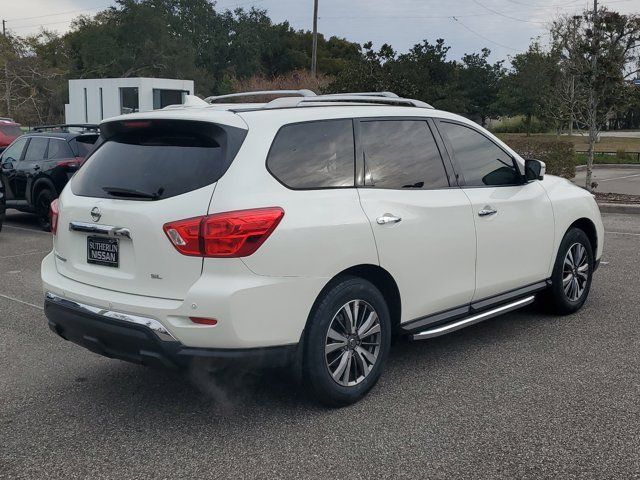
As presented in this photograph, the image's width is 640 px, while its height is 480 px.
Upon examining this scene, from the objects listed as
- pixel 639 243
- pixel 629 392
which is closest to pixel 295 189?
pixel 629 392

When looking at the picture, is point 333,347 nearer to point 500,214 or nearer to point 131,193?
point 131,193

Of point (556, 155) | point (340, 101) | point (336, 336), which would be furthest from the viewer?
point (556, 155)

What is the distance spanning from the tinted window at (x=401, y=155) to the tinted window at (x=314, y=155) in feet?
0.52

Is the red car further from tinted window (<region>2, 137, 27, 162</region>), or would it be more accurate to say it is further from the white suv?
the white suv

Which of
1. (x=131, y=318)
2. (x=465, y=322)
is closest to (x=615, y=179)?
(x=465, y=322)

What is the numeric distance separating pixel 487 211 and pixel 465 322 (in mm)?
808

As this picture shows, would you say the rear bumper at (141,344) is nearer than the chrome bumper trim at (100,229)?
Yes

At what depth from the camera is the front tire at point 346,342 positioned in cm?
385

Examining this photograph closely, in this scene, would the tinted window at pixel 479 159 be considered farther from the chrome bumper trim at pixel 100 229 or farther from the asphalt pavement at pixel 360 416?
the chrome bumper trim at pixel 100 229

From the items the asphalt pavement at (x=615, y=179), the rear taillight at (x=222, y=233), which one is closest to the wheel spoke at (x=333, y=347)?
the rear taillight at (x=222, y=233)

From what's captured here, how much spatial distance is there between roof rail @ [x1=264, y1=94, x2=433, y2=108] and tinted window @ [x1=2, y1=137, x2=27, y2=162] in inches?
355

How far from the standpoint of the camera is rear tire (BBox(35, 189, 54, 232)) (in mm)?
11500

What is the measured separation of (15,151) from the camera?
12234 mm

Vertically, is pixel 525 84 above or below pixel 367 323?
above
